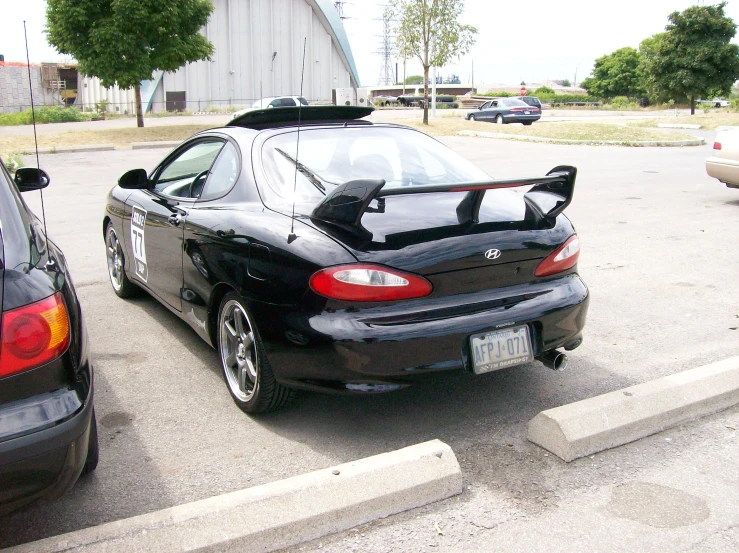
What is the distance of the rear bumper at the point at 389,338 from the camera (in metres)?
3.21

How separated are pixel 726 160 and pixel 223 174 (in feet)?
28.5

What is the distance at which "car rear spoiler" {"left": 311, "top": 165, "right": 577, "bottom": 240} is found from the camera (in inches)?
127

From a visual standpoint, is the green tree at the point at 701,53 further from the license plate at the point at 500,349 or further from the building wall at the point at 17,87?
the building wall at the point at 17,87

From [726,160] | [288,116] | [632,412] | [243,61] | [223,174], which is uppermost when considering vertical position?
[243,61]

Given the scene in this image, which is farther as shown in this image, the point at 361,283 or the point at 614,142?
the point at 614,142

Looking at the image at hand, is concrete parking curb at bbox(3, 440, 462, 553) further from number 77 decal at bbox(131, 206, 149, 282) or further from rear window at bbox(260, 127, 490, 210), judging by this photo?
number 77 decal at bbox(131, 206, 149, 282)

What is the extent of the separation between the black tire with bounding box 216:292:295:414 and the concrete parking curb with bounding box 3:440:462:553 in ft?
2.40

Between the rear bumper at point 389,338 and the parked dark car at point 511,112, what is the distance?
34.7 meters

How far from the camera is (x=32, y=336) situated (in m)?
2.43

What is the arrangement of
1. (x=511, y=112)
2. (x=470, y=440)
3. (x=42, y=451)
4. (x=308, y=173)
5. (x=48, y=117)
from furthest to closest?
(x=48, y=117) < (x=511, y=112) < (x=308, y=173) < (x=470, y=440) < (x=42, y=451)

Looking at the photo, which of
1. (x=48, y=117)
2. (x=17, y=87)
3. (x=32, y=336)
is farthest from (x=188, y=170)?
(x=17, y=87)

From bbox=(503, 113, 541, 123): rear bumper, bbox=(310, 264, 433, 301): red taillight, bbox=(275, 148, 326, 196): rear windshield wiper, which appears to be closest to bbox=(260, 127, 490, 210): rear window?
bbox=(275, 148, 326, 196): rear windshield wiper

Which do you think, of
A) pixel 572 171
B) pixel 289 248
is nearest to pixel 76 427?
pixel 289 248

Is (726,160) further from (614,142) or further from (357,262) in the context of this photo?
(614,142)
